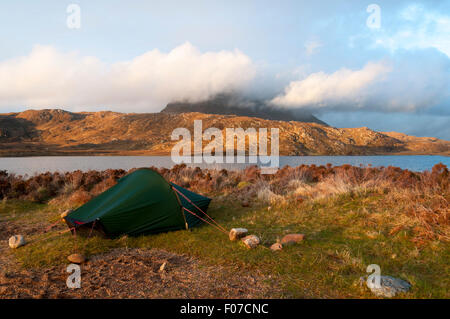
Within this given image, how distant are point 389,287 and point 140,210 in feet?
19.7

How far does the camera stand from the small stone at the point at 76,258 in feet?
18.4

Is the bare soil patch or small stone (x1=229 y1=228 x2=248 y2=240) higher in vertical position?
small stone (x1=229 y1=228 x2=248 y2=240)

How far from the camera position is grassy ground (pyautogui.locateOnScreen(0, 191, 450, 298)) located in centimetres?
450

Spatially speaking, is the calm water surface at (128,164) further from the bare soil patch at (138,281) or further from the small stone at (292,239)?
the bare soil patch at (138,281)

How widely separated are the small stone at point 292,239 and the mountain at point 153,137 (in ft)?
286

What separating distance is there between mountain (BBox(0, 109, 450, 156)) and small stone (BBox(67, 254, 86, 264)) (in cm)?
8903

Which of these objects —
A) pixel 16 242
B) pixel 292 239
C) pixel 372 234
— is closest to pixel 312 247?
pixel 292 239

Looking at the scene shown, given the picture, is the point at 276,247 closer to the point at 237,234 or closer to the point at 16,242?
the point at 237,234

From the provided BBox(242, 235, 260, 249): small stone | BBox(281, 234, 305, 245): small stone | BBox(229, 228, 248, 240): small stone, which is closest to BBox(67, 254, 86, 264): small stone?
BBox(229, 228, 248, 240): small stone

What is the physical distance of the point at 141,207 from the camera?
25.0ft

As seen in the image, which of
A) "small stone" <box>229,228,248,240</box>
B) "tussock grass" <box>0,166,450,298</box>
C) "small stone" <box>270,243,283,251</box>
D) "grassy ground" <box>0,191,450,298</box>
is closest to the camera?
"grassy ground" <box>0,191,450,298</box>

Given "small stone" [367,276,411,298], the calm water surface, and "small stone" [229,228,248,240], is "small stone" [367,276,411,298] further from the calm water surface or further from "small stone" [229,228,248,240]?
the calm water surface
